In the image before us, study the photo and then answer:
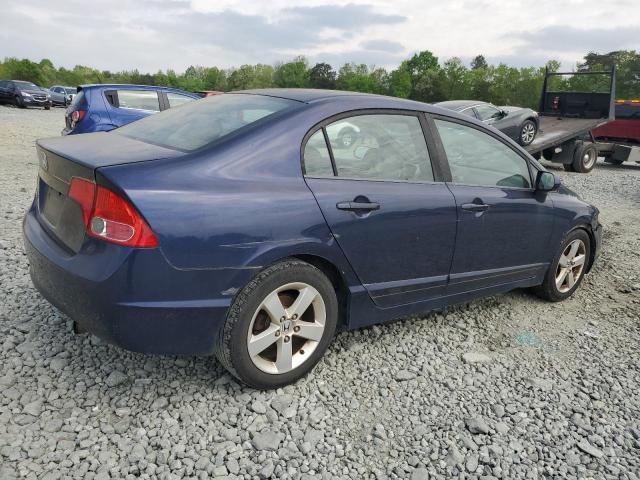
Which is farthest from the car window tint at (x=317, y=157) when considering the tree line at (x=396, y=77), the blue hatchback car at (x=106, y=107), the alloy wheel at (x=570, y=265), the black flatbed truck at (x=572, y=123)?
the tree line at (x=396, y=77)

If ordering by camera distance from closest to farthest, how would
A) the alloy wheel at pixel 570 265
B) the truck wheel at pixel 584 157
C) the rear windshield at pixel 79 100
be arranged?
the alloy wheel at pixel 570 265 < the rear windshield at pixel 79 100 < the truck wheel at pixel 584 157

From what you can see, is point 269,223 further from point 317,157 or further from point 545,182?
point 545,182

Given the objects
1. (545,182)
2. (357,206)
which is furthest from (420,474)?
(545,182)

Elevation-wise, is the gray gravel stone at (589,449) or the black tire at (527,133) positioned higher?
the black tire at (527,133)

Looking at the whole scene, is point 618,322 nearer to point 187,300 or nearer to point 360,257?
point 360,257

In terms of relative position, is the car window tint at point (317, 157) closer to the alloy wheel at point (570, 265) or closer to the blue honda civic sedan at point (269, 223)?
the blue honda civic sedan at point (269, 223)

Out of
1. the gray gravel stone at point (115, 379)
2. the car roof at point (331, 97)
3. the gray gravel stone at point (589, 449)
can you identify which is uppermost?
the car roof at point (331, 97)

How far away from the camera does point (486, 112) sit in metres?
10.6

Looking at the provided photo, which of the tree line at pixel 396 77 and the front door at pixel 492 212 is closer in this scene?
the front door at pixel 492 212

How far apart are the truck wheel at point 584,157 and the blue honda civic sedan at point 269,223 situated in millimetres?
10037

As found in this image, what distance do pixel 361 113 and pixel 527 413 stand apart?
Answer: 1860 mm

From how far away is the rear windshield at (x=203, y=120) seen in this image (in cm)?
278

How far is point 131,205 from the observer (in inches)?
88.0

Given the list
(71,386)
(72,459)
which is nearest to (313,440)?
(72,459)
